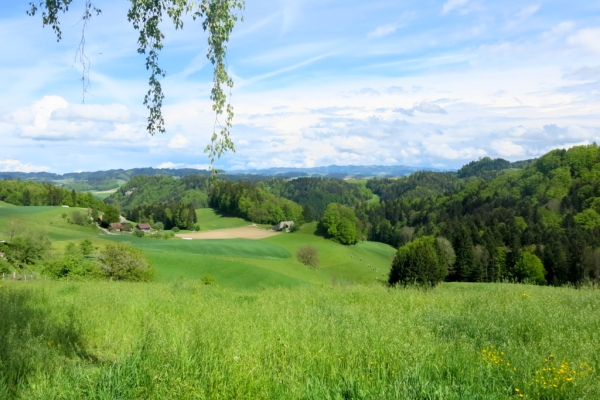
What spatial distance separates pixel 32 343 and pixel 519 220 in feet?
361

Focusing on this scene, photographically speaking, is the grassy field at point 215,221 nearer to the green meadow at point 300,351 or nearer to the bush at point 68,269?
the bush at point 68,269

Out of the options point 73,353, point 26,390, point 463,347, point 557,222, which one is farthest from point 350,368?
point 557,222

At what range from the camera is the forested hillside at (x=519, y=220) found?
67.0 meters

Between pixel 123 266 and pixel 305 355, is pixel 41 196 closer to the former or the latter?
pixel 123 266

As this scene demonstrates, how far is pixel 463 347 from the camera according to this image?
229 inches

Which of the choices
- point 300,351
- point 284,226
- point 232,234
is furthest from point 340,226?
point 300,351

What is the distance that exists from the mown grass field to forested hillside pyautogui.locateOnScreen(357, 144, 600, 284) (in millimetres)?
18380

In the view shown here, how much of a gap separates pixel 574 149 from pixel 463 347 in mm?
162618

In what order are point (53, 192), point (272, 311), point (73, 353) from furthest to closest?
point (53, 192) < point (272, 311) < point (73, 353)

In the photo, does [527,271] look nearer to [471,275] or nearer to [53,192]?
[471,275]

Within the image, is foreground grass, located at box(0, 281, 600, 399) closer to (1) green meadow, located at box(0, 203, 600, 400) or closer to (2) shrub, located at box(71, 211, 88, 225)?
(1) green meadow, located at box(0, 203, 600, 400)

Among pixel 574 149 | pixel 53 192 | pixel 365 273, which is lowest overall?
pixel 365 273

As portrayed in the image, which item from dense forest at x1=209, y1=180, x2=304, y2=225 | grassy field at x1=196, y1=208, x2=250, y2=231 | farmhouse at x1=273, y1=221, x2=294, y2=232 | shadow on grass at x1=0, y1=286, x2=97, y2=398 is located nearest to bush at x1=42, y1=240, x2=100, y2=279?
shadow on grass at x1=0, y1=286, x2=97, y2=398

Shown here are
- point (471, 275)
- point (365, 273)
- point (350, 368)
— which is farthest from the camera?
point (365, 273)
